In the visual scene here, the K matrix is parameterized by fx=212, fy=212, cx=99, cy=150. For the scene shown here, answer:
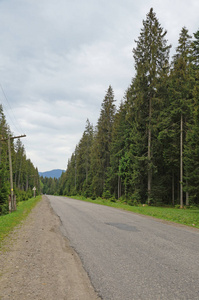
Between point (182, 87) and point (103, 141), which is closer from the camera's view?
point (182, 87)

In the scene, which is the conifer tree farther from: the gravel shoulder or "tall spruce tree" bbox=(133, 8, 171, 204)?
the gravel shoulder

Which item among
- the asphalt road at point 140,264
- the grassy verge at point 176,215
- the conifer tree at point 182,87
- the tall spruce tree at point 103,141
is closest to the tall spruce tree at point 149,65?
the conifer tree at point 182,87

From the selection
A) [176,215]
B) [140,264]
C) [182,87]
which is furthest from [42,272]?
[182,87]

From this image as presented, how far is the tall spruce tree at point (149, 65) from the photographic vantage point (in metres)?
24.2

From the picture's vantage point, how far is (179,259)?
5.05 metres

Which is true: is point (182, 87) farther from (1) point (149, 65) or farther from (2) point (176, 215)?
(2) point (176, 215)

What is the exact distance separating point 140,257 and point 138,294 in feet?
6.33

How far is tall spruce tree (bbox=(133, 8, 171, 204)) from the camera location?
24.2 metres

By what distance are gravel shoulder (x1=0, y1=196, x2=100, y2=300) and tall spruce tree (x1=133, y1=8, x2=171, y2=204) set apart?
18.8 metres

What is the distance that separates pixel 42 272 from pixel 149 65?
24411 millimetres

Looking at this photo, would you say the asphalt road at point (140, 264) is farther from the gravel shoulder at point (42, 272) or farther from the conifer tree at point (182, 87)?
the conifer tree at point (182, 87)

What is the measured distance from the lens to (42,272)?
14.0 ft

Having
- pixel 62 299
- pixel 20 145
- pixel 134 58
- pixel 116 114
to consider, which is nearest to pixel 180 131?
pixel 134 58

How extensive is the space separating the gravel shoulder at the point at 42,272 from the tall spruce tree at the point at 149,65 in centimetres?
1877
